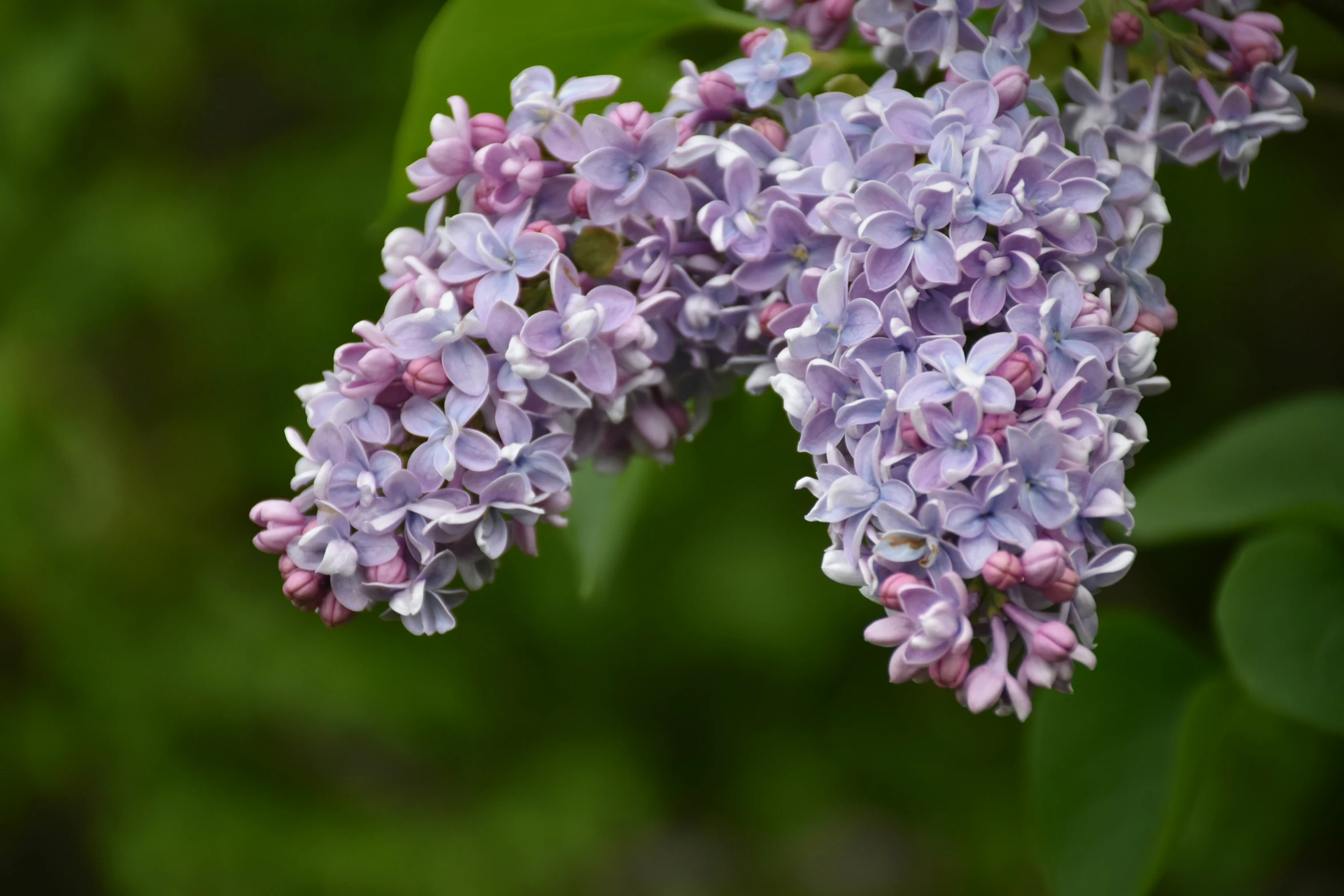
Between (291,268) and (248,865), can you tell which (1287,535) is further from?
(248,865)

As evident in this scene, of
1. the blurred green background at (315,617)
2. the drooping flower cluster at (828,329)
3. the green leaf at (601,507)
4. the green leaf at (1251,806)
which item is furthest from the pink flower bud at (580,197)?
the green leaf at (1251,806)

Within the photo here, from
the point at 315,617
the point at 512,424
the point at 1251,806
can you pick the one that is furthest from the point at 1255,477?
the point at 315,617

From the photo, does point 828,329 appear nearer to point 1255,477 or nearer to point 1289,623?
point 1289,623

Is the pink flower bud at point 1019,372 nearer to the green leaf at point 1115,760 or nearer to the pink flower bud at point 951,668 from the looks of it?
the pink flower bud at point 951,668

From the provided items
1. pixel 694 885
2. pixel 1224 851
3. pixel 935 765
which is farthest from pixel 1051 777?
pixel 694 885

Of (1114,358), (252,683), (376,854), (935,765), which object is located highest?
(1114,358)

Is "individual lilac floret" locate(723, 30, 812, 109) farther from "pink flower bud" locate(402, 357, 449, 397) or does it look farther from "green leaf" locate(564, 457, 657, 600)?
"green leaf" locate(564, 457, 657, 600)
